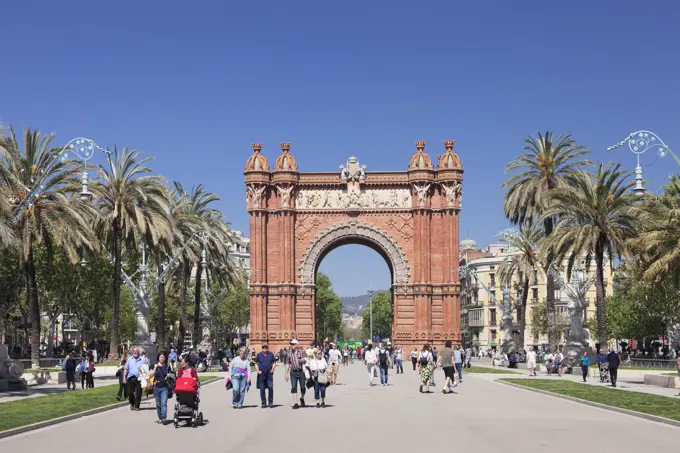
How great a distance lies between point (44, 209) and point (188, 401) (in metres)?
22.0

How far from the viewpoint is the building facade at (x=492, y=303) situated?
107 metres

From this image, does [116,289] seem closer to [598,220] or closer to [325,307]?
[598,220]

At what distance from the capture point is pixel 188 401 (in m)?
18.6

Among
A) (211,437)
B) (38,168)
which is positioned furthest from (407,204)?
(211,437)

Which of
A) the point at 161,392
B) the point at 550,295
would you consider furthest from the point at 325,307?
the point at 161,392

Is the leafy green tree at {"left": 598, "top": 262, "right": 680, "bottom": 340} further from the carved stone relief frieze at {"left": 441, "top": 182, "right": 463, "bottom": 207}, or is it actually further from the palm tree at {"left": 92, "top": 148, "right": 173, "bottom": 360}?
the palm tree at {"left": 92, "top": 148, "right": 173, "bottom": 360}

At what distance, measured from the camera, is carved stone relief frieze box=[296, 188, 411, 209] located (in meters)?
67.1

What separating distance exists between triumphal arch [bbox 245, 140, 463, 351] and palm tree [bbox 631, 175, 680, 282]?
31.6 meters

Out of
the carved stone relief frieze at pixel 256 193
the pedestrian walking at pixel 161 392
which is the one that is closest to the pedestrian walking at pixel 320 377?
the pedestrian walking at pixel 161 392

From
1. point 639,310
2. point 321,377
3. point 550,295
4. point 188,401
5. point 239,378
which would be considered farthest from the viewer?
point 639,310

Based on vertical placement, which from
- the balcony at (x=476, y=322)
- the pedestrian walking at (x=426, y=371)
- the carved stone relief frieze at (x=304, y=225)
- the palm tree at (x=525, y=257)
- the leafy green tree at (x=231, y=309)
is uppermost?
the carved stone relief frieze at (x=304, y=225)

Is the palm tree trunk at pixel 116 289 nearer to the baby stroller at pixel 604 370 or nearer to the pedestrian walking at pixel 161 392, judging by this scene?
the baby stroller at pixel 604 370

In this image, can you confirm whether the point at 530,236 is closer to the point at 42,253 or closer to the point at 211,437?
the point at 42,253

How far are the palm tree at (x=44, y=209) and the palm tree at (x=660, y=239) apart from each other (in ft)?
73.6
